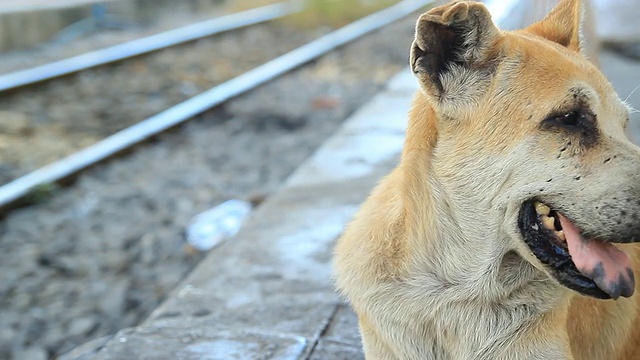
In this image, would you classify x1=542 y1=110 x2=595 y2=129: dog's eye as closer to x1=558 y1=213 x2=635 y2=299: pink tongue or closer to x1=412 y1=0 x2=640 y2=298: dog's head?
x1=412 y1=0 x2=640 y2=298: dog's head

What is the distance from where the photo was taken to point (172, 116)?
7484 mm

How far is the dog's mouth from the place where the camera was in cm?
228

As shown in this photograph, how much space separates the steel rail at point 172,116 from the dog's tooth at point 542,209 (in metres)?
3.79

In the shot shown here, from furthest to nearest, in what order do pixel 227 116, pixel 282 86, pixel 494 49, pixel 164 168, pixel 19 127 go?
1. pixel 282 86
2. pixel 227 116
3. pixel 19 127
4. pixel 164 168
5. pixel 494 49

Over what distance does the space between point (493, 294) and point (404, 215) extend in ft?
1.20

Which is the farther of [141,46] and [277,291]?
[141,46]

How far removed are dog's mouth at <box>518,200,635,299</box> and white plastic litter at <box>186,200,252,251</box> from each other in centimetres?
284

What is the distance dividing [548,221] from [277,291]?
5.68 feet

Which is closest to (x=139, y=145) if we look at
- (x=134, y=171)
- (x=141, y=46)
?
(x=134, y=171)

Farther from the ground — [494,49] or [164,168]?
[494,49]

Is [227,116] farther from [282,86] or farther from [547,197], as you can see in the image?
[547,197]

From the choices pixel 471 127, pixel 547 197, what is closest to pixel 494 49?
pixel 471 127

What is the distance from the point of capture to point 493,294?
8.28 feet

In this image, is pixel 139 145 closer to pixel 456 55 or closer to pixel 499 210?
pixel 456 55
